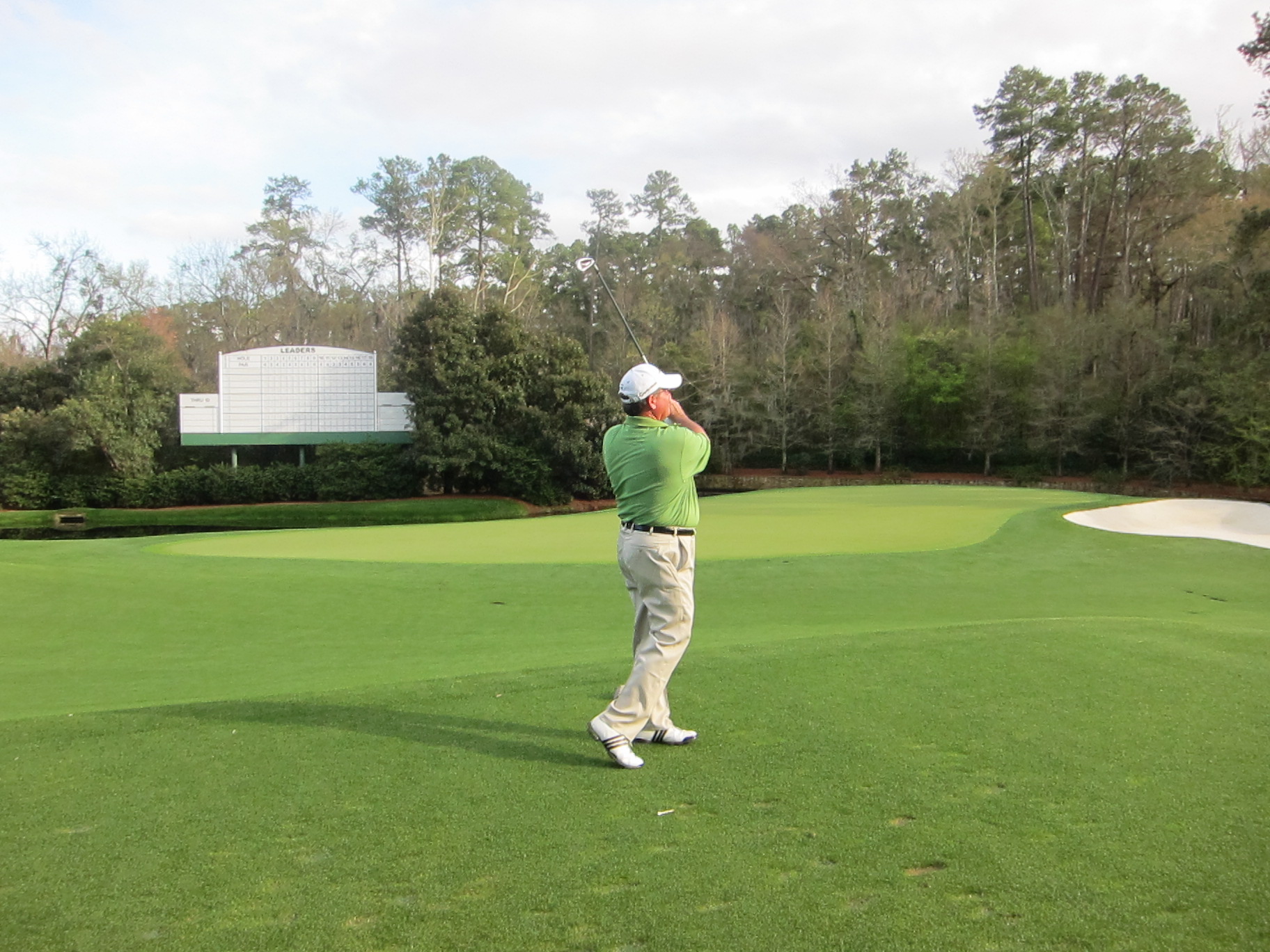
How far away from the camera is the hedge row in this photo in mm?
33531

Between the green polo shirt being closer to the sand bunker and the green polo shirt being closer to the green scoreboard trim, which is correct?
the sand bunker

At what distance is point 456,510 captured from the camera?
33312 millimetres

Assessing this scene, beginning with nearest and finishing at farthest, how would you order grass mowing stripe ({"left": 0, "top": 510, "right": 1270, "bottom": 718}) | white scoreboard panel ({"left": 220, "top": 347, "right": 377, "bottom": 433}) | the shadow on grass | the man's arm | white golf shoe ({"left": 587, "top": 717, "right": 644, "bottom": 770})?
white golf shoe ({"left": 587, "top": 717, "right": 644, "bottom": 770}) < the shadow on grass < the man's arm < grass mowing stripe ({"left": 0, "top": 510, "right": 1270, "bottom": 718}) < white scoreboard panel ({"left": 220, "top": 347, "right": 377, "bottom": 433})

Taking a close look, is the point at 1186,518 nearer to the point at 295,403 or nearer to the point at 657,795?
the point at 657,795

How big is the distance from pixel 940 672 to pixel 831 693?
3.06 ft

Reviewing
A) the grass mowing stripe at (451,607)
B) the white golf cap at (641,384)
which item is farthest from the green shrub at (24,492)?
the white golf cap at (641,384)

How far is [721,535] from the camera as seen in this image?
19.0 metres

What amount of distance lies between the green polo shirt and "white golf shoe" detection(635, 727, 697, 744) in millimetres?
1077

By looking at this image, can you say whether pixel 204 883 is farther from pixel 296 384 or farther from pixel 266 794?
pixel 296 384

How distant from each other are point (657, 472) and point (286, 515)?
3046 cm

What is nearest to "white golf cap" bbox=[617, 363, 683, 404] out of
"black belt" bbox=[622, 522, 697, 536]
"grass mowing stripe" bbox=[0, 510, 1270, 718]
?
"black belt" bbox=[622, 522, 697, 536]

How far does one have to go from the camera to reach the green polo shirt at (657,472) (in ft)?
14.9

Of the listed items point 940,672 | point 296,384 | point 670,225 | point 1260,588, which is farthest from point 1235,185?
point 940,672

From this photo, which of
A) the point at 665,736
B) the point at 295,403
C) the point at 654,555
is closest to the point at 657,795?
the point at 665,736
